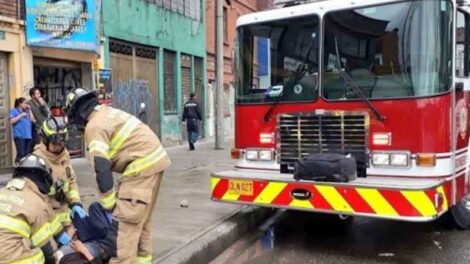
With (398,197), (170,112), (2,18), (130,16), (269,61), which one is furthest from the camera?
(170,112)

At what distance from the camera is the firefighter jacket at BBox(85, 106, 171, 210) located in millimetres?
3752

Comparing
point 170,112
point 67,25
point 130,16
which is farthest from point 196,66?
point 67,25

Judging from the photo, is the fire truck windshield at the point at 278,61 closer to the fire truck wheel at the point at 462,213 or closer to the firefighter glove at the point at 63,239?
the fire truck wheel at the point at 462,213

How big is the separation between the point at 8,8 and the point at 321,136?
6991 millimetres

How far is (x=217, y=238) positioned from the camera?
608 centimetres

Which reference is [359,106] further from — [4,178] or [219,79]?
[219,79]

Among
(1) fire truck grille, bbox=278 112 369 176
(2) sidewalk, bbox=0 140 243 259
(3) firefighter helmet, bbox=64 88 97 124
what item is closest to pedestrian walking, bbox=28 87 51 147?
(2) sidewalk, bbox=0 140 243 259

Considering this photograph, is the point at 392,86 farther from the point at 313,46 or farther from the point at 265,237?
the point at 265,237

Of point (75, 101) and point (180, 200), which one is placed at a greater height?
point (75, 101)

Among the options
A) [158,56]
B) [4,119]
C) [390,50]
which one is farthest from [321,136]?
[158,56]

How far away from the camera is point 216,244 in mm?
6023

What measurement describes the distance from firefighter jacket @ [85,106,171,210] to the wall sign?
7.52 m

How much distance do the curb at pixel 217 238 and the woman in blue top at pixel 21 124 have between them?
4.26m

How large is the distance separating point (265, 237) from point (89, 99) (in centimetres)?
355
